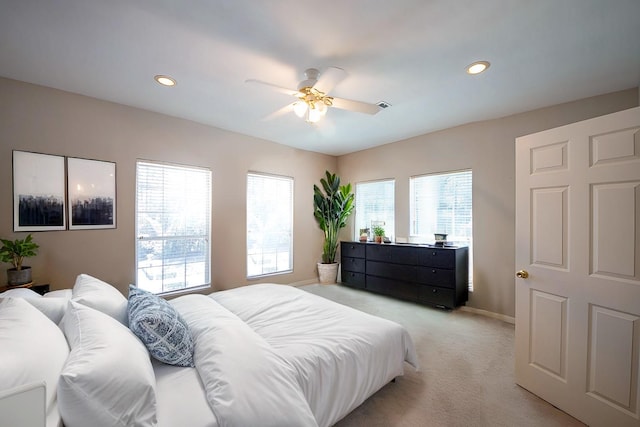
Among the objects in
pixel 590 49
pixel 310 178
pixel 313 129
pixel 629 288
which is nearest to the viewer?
pixel 629 288

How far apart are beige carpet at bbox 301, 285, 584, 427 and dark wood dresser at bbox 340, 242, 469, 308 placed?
535mm

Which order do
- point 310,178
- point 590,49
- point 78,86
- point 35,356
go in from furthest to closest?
point 310,178 → point 78,86 → point 590,49 → point 35,356

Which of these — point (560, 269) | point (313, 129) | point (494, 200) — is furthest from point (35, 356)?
point (494, 200)

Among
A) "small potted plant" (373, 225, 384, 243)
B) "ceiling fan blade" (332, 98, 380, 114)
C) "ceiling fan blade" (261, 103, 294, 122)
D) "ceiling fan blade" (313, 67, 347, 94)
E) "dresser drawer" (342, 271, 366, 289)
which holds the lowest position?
"dresser drawer" (342, 271, 366, 289)

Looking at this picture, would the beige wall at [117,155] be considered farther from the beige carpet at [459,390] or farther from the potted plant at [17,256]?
the beige carpet at [459,390]

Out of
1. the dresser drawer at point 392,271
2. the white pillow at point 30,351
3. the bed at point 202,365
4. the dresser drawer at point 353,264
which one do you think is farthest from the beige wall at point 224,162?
the white pillow at point 30,351

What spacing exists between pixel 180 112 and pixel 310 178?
2479mm

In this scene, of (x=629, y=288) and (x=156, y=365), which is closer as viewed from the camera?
(x=156, y=365)

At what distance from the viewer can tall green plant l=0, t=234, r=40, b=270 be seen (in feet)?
7.62

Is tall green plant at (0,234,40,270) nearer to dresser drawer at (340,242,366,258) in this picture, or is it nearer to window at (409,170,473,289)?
dresser drawer at (340,242,366,258)

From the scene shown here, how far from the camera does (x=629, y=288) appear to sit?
153 cm

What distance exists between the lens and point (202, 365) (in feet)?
4.19

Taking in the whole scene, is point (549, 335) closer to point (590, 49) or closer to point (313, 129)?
point (590, 49)

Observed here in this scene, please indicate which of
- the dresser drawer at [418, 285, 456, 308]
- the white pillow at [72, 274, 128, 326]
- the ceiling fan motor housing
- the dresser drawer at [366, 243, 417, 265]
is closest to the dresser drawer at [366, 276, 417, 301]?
the dresser drawer at [418, 285, 456, 308]
